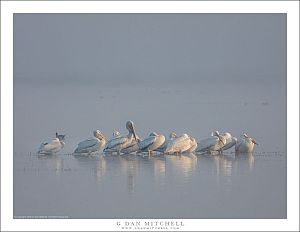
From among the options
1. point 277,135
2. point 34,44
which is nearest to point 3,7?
point 277,135

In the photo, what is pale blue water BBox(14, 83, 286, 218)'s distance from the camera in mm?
9633

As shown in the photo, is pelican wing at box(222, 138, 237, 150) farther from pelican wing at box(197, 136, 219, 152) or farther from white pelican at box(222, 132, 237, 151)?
pelican wing at box(197, 136, 219, 152)

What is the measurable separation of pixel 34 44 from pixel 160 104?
498 centimetres

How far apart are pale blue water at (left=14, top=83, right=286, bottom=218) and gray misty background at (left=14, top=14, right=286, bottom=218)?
2 cm

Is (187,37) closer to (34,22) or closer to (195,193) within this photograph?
(34,22)

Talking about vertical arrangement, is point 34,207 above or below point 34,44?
below

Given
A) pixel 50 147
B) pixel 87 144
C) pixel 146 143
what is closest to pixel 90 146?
pixel 87 144

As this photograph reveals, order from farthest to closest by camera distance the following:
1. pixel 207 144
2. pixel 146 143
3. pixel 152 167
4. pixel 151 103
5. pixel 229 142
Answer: pixel 151 103, pixel 229 142, pixel 207 144, pixel 146 143, pixel 152 167

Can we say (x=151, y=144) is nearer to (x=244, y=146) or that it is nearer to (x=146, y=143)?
(x=146, y=143)

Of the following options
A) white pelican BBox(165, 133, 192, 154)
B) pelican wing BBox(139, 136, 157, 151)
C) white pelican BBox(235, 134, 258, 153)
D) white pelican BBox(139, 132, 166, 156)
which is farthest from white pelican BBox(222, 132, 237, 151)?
pelican wing BBox(139, 136, 157, 151)

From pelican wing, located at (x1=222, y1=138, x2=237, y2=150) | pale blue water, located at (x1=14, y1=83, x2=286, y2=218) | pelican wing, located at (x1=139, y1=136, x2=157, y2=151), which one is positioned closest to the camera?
pale blue water, located at (x1=14, y1=83, x2=286, y2=218)

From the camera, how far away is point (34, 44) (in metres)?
21.3

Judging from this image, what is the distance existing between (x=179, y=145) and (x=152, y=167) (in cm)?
89

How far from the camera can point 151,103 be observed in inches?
695
